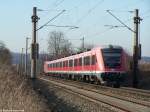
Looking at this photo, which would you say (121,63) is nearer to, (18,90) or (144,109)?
(144,109)

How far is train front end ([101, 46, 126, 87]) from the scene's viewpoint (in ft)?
120

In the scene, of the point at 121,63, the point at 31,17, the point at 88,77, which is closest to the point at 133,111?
the point at 121,63

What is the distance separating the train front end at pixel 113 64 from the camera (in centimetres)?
3659

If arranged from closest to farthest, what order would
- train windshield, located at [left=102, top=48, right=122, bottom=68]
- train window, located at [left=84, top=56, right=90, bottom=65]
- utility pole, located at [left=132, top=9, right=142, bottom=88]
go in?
1. train windshield, located at [left=102, top=48, right=122, bottom=68]
2. utility pole, located at [left=132, top=9, right=142, bottom=88]
3. train window, located at [left=84, top=56, right=90, bottom=65]

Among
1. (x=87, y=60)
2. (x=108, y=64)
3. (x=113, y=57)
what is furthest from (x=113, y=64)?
(x=87, y=60)

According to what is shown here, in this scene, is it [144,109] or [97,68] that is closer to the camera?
[144,109]

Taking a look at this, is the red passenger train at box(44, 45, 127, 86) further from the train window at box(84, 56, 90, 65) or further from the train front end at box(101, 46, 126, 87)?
the train window at box(84, 56, 90, 65)

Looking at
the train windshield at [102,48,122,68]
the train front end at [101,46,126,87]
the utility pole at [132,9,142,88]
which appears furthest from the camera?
the utility pole at [132,9,142,88]

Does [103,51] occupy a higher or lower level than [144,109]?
higher

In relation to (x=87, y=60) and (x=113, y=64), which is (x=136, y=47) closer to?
(x=87, y=60)

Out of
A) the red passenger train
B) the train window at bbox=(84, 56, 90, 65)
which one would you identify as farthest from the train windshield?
the train window at bbox=(84, 56, 90, 65)

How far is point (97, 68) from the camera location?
3794 cm

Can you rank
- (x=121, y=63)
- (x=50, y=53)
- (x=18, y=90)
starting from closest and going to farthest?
1. (x=18, y=90)
2. (x=121, y=63)
3. (x=50, y=53)

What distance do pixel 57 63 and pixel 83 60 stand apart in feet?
83.0
